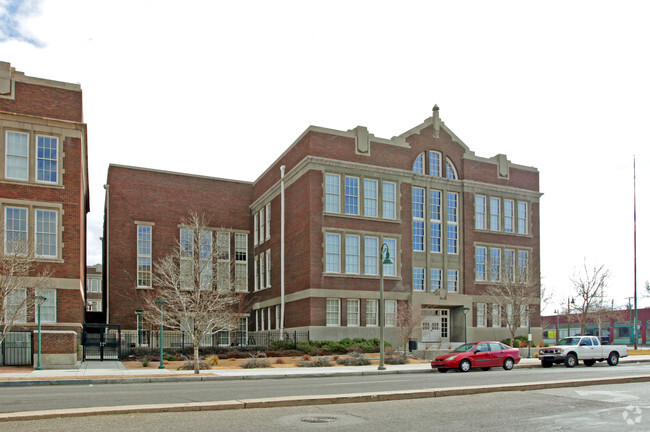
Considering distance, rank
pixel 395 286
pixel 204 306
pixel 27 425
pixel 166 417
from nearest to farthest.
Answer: pixel 27 425 → pixel 166 417 → pixel 204 306 → pixel 395 286

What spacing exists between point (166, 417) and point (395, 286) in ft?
109

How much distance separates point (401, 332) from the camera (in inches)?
1618

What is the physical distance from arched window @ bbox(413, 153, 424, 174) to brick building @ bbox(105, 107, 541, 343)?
0.28 feet

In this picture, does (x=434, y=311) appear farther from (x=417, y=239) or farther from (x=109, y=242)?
(x=109, y=242)

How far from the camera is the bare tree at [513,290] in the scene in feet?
→ 142

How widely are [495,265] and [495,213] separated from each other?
14.1 feet

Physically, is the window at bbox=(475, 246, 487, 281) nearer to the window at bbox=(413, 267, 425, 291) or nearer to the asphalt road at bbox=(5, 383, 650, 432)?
the window at bbox=(413, 267, 425, 291)

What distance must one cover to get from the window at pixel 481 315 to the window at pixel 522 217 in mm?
7629

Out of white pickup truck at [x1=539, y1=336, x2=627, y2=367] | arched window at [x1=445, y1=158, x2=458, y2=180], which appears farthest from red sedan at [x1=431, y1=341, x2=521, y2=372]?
arched window at [x1=445, y1=158, x2=458, y2=180]

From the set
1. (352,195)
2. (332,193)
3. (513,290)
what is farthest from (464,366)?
(513,290)

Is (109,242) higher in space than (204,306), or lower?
higher

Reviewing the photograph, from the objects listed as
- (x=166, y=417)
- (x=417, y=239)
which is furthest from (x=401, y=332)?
(x=166, y=417)

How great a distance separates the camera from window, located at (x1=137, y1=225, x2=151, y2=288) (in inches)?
1938

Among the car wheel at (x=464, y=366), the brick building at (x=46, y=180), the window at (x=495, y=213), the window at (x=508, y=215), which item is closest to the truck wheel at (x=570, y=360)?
the car wheel at (x=464, y=366)
